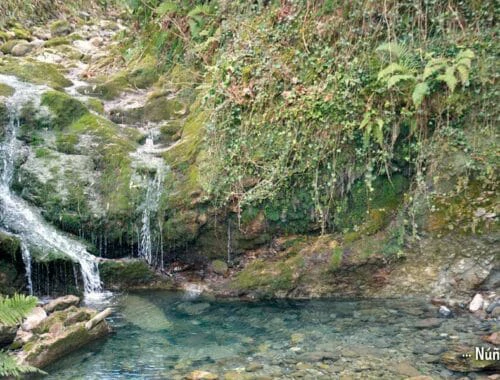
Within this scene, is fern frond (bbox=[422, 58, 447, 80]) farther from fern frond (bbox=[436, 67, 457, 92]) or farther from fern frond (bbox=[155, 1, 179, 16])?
fern frond (bbox=[155, 1, 179, 16])

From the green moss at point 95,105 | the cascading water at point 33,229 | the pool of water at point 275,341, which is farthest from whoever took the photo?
the green moss at point 95,105

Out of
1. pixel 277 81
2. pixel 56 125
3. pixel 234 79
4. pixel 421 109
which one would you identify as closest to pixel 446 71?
pixel 421 109

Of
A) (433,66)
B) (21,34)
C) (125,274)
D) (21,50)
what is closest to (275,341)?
(125,274)

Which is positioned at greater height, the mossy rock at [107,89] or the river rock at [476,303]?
the mossy rock at [107,89]

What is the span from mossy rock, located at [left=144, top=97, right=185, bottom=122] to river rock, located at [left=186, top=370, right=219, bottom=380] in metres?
6.09

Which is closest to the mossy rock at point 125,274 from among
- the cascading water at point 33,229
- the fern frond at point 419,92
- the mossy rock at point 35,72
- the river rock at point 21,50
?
the cascading water at point 33,229

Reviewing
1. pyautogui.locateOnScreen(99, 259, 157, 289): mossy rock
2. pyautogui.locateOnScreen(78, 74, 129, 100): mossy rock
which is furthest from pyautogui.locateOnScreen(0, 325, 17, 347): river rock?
pyautogui.locateOnScreen(78, 74, 129, 100): mossy rock

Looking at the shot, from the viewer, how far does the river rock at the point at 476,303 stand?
601 cm

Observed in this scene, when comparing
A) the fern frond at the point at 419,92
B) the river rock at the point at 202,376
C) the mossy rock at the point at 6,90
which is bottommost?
the river rock at the point at 202,376

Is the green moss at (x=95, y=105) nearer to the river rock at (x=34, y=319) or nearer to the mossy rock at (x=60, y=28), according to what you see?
the river rock at (x=34, y=319)

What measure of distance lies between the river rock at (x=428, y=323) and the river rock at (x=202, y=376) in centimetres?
259

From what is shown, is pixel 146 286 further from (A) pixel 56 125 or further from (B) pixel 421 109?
(B) pixel 421 109

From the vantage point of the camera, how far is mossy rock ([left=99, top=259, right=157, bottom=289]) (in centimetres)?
784

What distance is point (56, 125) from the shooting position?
8.98 meters
